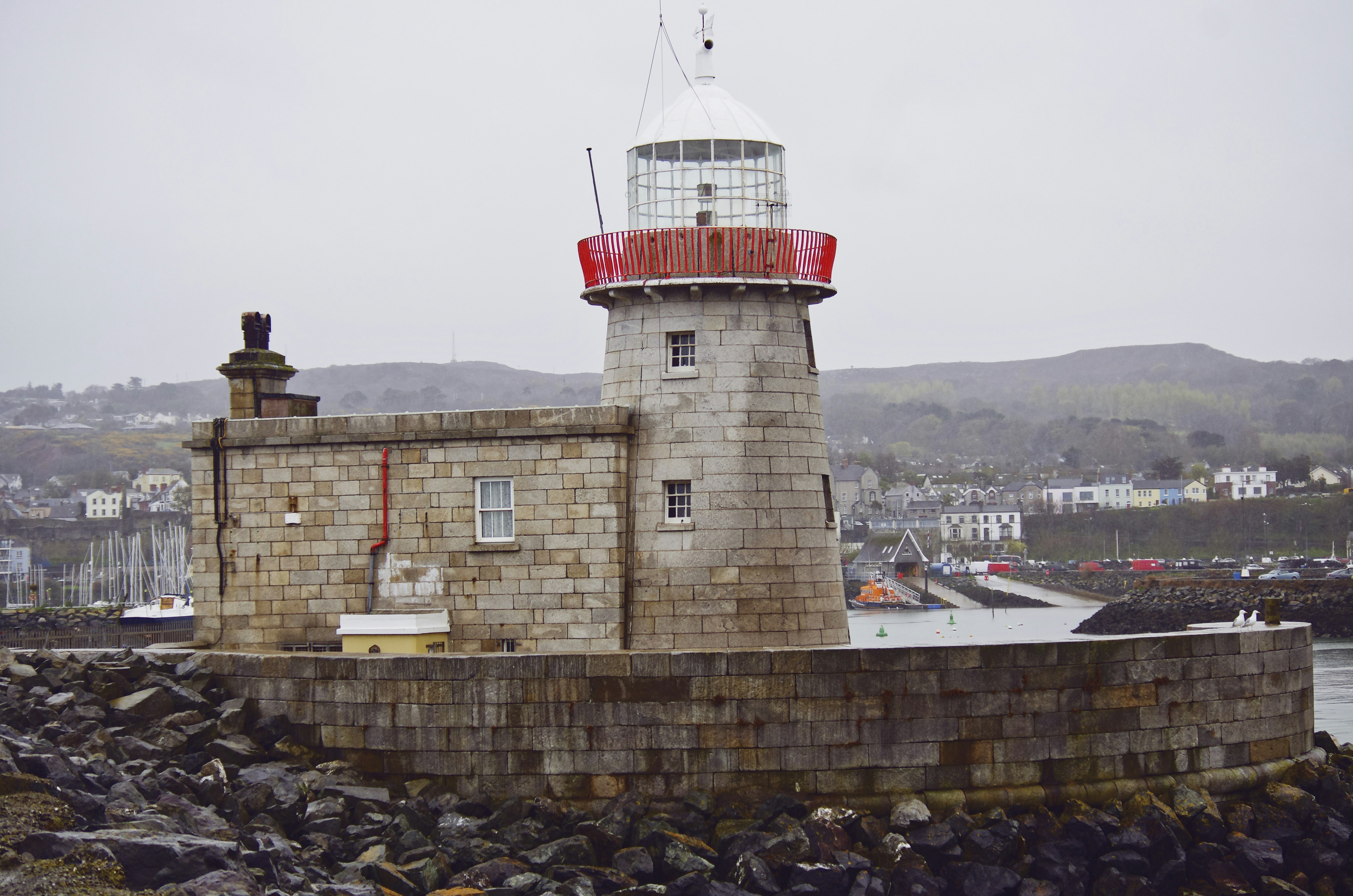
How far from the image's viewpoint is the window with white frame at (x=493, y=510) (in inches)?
612

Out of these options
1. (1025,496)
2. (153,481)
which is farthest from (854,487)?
(153,481)

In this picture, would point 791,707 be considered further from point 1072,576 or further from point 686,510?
Answer: point 1072,576

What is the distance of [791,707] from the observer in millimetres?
12711

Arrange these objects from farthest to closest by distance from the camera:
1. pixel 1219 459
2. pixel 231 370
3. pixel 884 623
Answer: pixel 1219 459 < pixel 884 623 < pixel 231 370

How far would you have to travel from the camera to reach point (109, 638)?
28.6 m

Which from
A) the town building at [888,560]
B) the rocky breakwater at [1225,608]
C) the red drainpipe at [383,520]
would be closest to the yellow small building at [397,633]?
the red drainpipe at [383,520]

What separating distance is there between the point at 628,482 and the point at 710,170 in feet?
11.6

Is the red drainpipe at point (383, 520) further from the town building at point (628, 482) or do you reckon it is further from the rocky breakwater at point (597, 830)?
the rocky breakwater at point (597, 830)

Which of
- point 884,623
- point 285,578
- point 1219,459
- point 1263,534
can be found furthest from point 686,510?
point 1219,459

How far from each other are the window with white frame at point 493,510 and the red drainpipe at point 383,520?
0.98 metres

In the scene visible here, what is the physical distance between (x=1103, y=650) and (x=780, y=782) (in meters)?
3.12

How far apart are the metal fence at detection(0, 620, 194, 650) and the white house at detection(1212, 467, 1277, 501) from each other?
432 ft

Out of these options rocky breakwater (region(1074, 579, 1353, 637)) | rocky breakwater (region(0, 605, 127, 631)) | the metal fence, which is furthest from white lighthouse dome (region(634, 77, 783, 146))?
rocky breakwater (region(1074, 579, 1353, 637))

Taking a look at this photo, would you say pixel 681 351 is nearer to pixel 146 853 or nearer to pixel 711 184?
pixel 711 184
